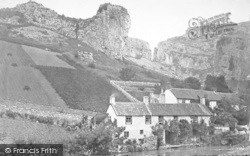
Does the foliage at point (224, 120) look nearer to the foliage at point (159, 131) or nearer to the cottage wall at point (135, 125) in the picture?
the foliage at point (159, 131)

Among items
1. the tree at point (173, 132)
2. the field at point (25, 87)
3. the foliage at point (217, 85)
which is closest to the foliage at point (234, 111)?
the tree at point (173, 132)

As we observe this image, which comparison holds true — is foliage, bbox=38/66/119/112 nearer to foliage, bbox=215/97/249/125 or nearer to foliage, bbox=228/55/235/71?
foliage, bbox=215/97/249/125

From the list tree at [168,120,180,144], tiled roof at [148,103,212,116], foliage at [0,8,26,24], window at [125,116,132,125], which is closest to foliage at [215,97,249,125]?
tiled roof at [148,103,212,116]

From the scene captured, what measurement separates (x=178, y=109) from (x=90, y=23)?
78.8m

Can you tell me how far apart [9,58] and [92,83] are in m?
11.7

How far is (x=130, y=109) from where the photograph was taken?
3462 centimetres

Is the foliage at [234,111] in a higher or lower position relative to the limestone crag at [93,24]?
lower

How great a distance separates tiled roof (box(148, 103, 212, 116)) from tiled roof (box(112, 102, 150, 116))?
3.39 ft

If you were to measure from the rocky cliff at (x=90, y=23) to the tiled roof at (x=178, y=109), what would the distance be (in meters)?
71.7

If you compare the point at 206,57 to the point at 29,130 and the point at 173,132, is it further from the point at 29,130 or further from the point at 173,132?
the point at 29,130

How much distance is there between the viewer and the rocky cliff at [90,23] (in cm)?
10831

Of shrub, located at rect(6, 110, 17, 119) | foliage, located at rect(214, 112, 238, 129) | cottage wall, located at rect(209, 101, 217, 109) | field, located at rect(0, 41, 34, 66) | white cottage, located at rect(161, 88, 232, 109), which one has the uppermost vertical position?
field, located at rect(0, 41, 34, 66)

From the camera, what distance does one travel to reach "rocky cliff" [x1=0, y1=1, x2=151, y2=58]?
108 metres

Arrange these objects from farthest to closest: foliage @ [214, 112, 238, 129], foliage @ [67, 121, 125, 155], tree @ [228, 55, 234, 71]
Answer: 1. tree @ [228, 55, 234, 71]
2. foliage @ [214, 112, 238, 129]
3. foliage @ [67, 121, 125, 155]
